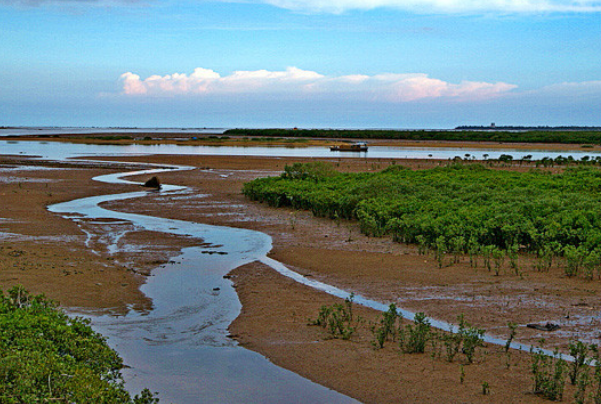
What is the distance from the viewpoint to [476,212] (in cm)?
1542

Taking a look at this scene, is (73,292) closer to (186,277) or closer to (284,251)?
(186,277)

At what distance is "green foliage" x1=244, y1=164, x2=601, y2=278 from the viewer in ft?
42.9

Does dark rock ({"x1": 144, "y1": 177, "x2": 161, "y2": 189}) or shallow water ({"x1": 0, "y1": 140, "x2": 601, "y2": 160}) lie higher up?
shallow water ({"x1": 0, "y1": 140, "x2": 601, "y2": 160})

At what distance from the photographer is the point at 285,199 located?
2333 cm

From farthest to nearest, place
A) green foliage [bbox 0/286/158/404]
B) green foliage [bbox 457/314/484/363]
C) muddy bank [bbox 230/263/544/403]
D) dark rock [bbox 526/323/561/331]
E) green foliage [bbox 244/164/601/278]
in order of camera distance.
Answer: green foliage [bbox 244/164/601/278], dark rock [bbox 526/323/561/331], green foliage [bbox 457/314/484/363], muddy bank [bbox 230/263/544/403], green foliage [bbox 0/286/158/404]

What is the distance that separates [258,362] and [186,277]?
4.74 m

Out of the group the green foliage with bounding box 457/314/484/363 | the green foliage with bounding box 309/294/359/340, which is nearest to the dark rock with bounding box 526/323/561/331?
the green foliage with bounding box 457/314/484/363

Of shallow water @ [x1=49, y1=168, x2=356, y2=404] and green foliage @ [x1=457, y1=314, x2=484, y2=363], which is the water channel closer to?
shallow water @ [x1=49, y1=168, x2=356, y2=404]

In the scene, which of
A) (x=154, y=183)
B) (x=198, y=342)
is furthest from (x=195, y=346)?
(x=154, y=183)

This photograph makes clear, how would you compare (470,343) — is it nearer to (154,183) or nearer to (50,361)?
(50,361)

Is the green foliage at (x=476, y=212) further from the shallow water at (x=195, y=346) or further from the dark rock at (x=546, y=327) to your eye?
the shallow water at (x=195, y=346)

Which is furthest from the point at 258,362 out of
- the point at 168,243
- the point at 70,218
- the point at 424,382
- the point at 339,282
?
the point at 70,218

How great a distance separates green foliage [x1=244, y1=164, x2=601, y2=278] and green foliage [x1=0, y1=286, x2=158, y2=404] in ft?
26.3

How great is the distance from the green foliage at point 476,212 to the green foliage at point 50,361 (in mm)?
8022
